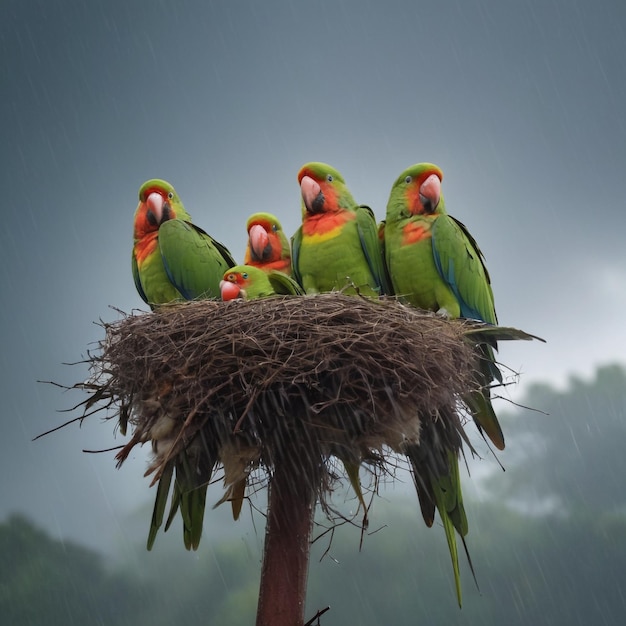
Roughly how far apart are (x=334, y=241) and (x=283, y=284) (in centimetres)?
46

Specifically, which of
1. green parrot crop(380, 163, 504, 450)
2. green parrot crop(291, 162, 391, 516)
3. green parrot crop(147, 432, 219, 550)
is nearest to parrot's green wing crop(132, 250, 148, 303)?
green parrot crop(291, 162, 391, 516)

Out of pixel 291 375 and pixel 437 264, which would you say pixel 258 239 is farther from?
pixel 291 375

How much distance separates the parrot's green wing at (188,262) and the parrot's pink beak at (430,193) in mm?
1585

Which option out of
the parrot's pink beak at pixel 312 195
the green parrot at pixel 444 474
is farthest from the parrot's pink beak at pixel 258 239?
the green parrot at pixel 444 474

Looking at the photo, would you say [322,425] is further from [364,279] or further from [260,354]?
[364,279]

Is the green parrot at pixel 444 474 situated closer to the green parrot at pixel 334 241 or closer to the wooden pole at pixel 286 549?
the wooden pole at pixel 286 549

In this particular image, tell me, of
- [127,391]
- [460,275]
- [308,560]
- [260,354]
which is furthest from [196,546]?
[460,275]

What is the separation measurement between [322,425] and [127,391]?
1306 millimetres

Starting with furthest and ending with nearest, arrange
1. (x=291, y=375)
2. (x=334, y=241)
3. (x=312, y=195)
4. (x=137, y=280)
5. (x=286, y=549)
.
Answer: (x=137, y=280) < (x=312, y=195) < (x=334, y=241) < (x=286, y=549) < (x=291, y=375)

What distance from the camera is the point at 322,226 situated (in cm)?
496

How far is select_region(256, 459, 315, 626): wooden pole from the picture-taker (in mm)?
4363

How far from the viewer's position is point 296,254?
5.10 metres

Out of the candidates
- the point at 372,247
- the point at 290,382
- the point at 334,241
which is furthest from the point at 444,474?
the point at 334,241

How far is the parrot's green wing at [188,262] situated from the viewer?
509cm
